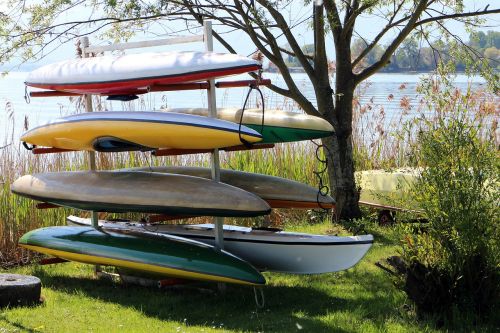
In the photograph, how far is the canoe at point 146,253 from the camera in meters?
5.84

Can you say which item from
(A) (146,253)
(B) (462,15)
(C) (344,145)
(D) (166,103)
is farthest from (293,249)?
(D) (166,103)

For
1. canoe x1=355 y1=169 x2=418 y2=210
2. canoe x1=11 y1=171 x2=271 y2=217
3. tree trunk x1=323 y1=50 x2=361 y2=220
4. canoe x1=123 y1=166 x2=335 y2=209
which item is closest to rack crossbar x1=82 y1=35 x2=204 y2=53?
canoe x1=11 y1=171 x2=271 y2=217

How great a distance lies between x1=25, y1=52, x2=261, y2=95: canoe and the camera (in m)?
5.90

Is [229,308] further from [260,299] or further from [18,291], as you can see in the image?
[18,291]

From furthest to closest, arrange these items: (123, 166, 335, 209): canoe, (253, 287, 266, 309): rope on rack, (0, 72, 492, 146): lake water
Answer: (0, 72, 492, 146): lake water
(123, 166, 335, 209): canoe
(253, 287, 266, 309): rope on rack

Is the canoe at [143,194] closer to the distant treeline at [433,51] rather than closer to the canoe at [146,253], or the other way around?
the canoe at [146,253]

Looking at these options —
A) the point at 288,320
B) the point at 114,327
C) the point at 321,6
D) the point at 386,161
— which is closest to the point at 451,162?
the point at 288,320

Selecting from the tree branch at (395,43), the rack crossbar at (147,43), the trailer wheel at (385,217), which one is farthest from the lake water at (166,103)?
the rack crossbar at (147,43)

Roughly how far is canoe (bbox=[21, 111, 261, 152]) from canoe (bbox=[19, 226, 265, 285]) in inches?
29.6

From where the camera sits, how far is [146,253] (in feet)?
20.3

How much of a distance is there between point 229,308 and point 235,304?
0.10 metres

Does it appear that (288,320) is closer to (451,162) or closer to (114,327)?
(114,327)

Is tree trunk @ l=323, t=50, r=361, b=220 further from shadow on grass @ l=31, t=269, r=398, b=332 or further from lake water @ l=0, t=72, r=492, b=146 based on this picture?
shadow on grass @ l=31, t=269, r=398, b=332

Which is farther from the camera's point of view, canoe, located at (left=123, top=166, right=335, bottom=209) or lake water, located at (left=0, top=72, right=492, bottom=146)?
lake water, located at (left=0, top=72, right=492, bottom=146)
